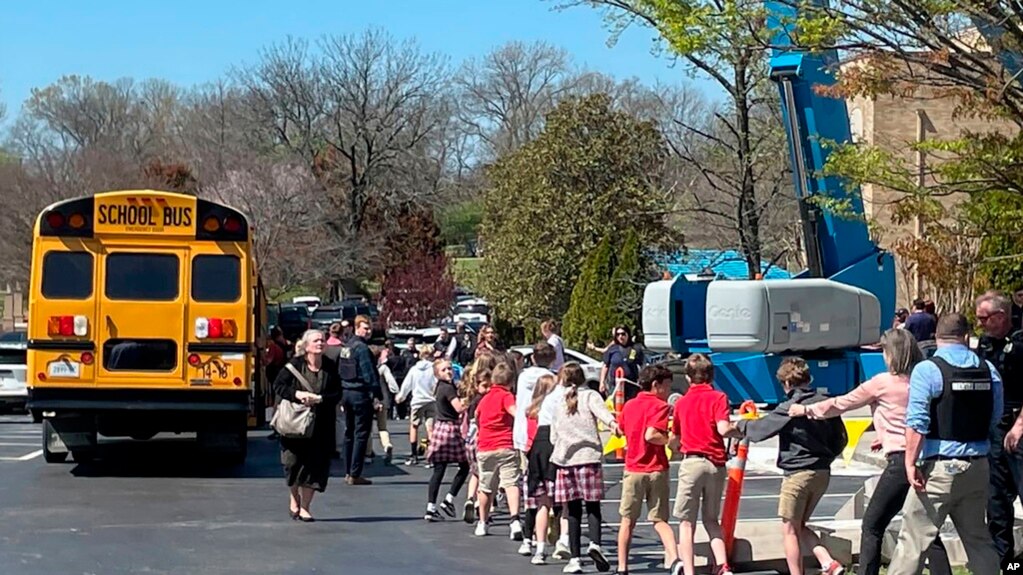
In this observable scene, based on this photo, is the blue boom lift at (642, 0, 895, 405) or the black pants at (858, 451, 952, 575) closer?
the black pants at (858, 451, 952, 575)

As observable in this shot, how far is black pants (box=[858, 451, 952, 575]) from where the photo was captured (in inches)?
335

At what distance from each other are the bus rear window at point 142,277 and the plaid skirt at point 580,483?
711 centimetres

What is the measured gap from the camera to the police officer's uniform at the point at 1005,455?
951cm

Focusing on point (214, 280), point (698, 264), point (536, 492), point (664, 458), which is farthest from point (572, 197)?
point (664, 458)

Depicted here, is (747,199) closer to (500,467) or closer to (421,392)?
(421,392)

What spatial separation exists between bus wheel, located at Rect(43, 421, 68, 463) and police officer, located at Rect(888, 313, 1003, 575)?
11660 mm

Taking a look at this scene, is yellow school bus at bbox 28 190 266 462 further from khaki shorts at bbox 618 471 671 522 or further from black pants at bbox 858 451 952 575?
black pants at bbox 858 451 952 575

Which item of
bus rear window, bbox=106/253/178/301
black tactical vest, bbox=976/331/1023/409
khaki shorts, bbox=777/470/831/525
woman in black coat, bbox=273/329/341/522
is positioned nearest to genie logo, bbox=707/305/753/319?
bus rear window, bbox=106/253/178/301

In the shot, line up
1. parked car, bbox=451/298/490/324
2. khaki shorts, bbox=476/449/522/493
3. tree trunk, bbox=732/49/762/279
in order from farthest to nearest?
parked car, bbox=451/298/490/324, tree trunk, bbox=732/49/762/279, khaki shorts, bbox=476/449/522/493

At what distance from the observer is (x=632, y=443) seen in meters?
10.3

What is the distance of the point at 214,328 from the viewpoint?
16.4 metres

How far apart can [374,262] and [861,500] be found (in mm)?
46603

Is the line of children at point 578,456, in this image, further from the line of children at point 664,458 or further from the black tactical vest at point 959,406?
the black tactical vest at point 959,406

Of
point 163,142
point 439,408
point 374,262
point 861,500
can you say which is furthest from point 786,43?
point 163,142
